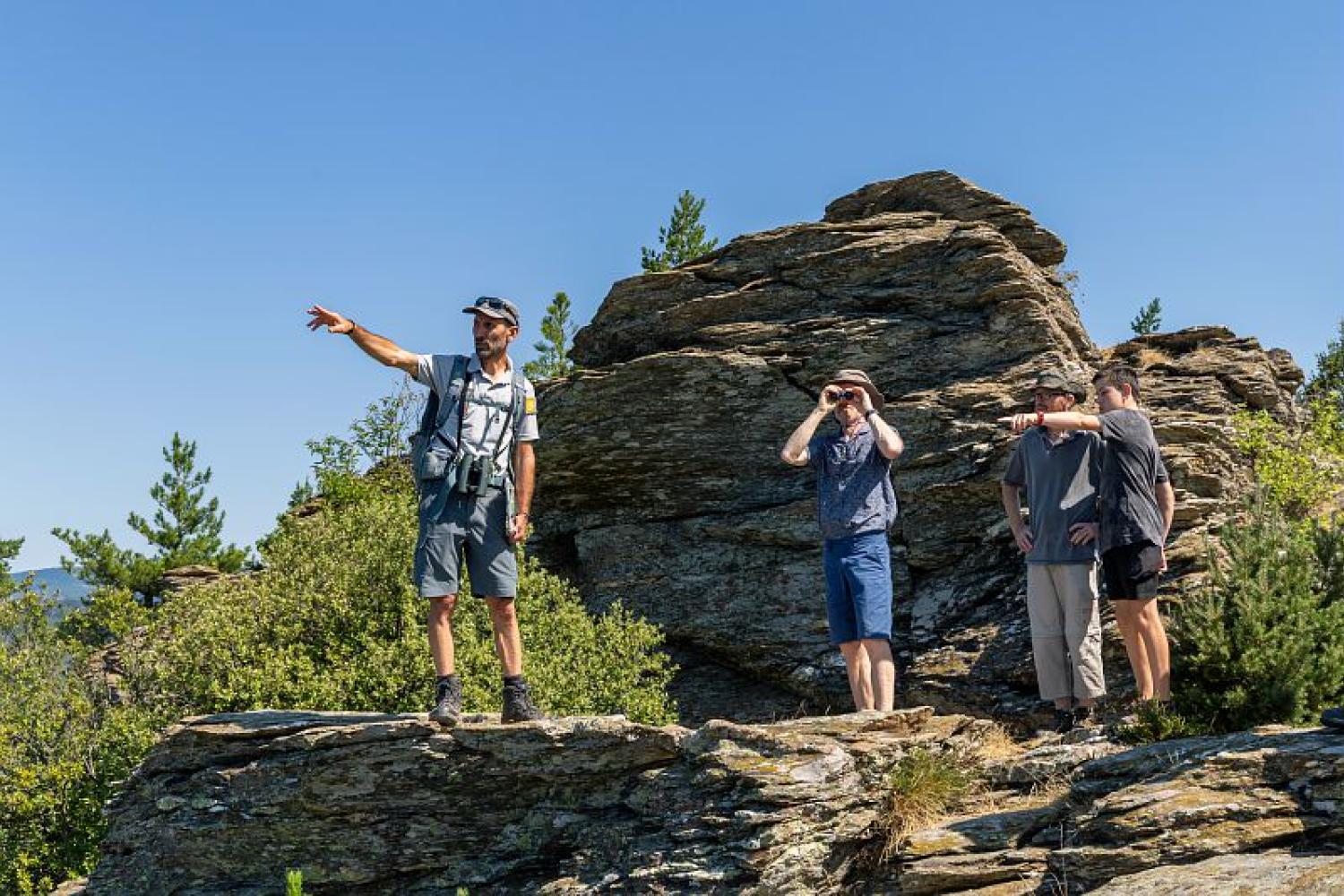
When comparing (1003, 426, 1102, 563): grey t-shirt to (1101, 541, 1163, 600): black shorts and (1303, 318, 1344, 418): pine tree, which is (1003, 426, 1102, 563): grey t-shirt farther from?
(1303, 318, 1344, 418): pine tree

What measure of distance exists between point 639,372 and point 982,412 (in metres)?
4.96

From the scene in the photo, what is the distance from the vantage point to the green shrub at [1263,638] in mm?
9469

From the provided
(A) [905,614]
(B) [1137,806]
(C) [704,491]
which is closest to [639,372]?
(C) [704,491]

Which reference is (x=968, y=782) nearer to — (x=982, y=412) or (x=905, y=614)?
(x=905, y=614)

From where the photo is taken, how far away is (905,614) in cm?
1415

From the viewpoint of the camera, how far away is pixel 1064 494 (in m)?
10.1

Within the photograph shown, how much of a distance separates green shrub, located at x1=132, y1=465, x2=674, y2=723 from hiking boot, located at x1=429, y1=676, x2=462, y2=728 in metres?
4.28

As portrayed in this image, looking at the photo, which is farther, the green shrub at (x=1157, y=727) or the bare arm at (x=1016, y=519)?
the bare arm at (x=1016, y=519)

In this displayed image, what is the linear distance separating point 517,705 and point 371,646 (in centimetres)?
555

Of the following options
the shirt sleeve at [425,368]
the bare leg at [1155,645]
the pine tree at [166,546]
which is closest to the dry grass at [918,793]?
the bare leg at [1155,645]

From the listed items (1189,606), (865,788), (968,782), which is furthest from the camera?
(1189,606)

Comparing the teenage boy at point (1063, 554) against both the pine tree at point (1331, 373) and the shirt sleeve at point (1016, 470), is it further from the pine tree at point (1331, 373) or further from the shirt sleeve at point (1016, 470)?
the pine tree at point (1331, 373)

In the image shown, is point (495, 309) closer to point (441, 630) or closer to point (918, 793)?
point (441, 630)

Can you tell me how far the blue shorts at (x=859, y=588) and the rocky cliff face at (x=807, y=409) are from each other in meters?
4.14
